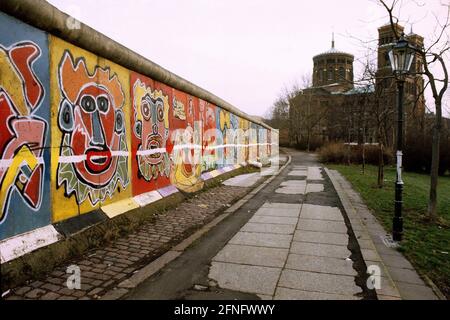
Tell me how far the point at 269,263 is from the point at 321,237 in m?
1.75

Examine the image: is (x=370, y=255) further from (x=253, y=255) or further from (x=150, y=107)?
(x=150, y=107)

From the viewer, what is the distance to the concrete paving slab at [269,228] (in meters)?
6.52

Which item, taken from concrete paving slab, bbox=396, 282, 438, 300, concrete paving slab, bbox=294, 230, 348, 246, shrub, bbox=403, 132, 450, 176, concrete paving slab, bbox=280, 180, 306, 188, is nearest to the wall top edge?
concrete paving slab, bbox=294, 230, 348, 246

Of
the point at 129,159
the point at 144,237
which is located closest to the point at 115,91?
the point at 129,159

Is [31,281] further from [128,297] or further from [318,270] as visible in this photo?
[318,270]

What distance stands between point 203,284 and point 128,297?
85 centimetres

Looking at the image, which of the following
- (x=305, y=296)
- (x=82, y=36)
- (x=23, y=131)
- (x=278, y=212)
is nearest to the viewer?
(x=305, y=296)

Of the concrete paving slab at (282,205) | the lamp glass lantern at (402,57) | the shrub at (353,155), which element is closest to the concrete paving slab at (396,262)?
the lamp glass lantern at (402,57)

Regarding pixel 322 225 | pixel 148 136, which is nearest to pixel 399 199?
pixel 322 225

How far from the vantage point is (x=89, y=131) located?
18.2ft

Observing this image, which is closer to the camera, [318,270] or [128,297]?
[128,297]

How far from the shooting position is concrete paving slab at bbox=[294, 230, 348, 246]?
589cm

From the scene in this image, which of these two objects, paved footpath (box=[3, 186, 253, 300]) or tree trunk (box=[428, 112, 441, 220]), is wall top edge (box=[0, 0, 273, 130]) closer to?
paved footpath (box=[3, 186, 253, 300])
